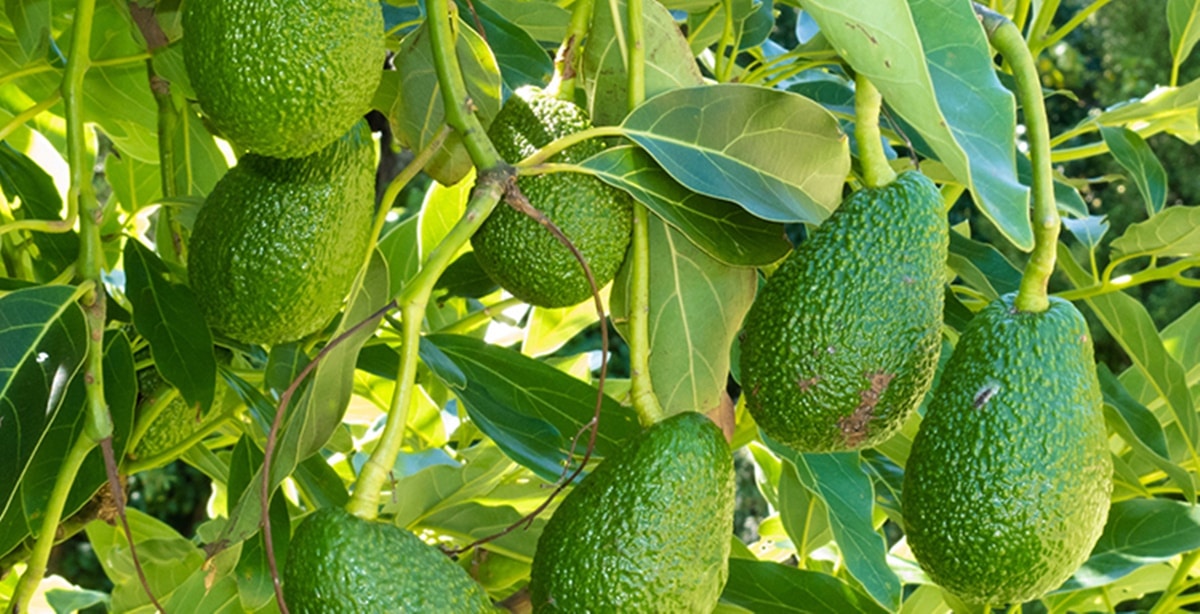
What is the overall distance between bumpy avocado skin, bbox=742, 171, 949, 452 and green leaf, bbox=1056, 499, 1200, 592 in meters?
0.43

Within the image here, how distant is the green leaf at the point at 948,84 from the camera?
475mm

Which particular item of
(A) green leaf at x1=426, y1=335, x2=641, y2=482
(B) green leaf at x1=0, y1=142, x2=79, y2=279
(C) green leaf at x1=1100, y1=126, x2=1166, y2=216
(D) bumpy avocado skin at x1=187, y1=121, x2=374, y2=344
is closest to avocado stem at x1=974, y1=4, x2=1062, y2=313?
(A) green leaf at x1=426, y1=335, x2=641, y2=482

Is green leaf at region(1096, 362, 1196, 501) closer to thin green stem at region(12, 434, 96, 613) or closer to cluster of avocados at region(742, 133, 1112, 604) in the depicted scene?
cluster of avocados at region(742, 133, 1112, 604)

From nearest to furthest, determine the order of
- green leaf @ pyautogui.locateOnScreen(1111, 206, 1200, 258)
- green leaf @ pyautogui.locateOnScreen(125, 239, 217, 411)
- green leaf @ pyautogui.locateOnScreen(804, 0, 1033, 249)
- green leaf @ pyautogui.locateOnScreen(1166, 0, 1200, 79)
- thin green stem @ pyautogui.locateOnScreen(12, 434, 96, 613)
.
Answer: green leaf @ pyautogui.locateOnScreen(804, 0, 1033, 249) → thin green stem @ pyautogui.locateOnScreen(12, 434, 96, 613) → green leaf @ pyautogui.locateOnScreen(125, 239, 217, 411) → green leaf @ pyautogui.locateOnScreen(1111, 206, 1200, 258) → green leaf @ pyautogui.locateOnScreen(1166, 0, 1200, 79)

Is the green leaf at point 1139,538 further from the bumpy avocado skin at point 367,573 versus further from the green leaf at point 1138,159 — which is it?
the bumpy avocado skin at point 367,573

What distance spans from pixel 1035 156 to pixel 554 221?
23 cm

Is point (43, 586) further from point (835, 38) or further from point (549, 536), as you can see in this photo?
point (835, 38)

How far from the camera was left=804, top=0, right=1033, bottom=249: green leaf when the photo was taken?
475 mm

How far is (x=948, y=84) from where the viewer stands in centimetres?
51

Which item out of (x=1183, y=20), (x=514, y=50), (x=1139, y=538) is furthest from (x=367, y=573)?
(x=1183, y=20)

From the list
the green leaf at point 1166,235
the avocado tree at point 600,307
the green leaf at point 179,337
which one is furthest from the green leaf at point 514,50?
the green leaf at point 1166,235

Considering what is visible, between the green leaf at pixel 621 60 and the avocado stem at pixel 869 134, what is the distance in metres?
0.09

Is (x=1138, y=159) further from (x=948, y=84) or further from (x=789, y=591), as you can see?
(x=948, y=84)

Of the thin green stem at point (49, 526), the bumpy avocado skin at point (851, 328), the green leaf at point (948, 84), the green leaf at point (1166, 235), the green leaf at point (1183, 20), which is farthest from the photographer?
the green leaf at point (1183, 20)
